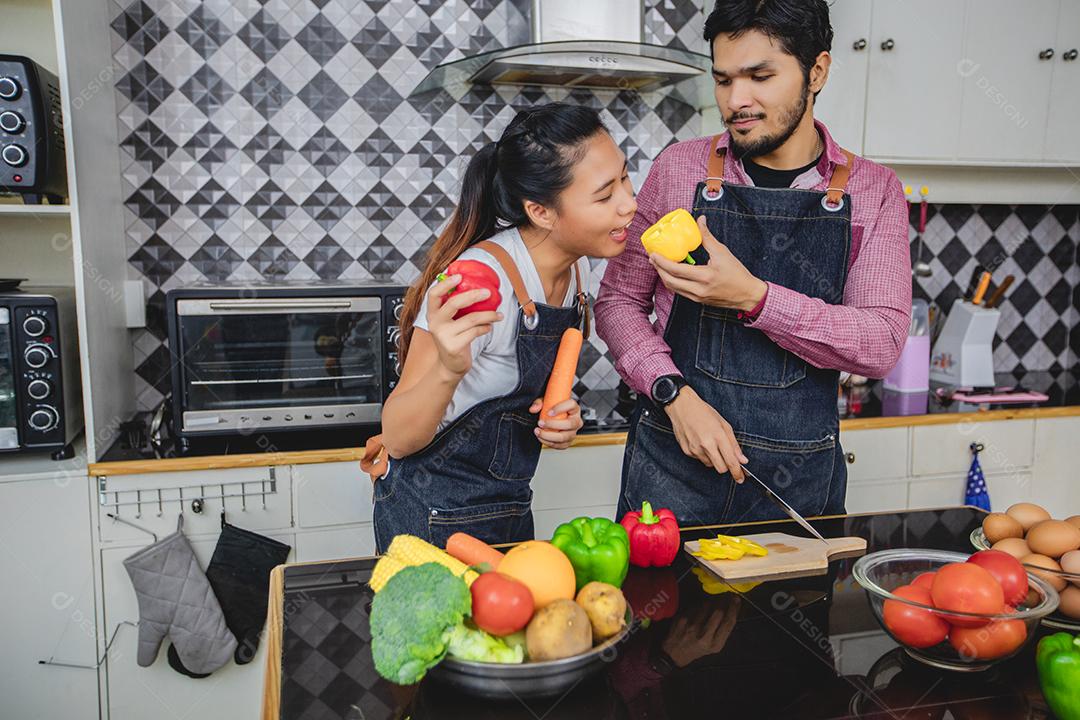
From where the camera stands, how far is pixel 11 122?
77.2 inches

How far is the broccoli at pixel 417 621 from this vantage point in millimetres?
789

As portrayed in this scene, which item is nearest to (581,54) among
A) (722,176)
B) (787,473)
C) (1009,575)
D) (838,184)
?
(722,176)

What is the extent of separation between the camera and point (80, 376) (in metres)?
2.24

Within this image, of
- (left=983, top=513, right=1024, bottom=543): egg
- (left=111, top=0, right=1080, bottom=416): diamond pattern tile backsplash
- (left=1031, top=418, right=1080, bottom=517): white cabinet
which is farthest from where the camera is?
(left=1031, top=418, right=1080, bottom=517): white cabinet

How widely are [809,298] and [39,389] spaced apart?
5.86ft

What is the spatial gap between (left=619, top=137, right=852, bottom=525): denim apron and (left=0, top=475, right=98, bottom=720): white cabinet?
146cm

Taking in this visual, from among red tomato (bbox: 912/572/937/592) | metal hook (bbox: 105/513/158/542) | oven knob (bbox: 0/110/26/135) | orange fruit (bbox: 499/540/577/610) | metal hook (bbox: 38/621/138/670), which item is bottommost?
metal hook (bbox: 38/621/138/670)

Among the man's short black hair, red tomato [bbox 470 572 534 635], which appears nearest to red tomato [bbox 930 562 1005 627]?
red tomato [bbox 470 572 534 635]

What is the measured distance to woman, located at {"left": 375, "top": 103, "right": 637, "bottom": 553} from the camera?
142cm

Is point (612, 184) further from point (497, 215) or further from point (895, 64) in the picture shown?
point (895, 64)

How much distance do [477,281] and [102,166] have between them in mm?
1605

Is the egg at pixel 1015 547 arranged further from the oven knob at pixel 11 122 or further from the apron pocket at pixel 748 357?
the oven knob at pixel 11 122

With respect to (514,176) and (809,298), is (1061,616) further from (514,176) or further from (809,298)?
(514,176)

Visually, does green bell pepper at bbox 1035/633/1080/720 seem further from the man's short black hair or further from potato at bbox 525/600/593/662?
the man's short black hair
